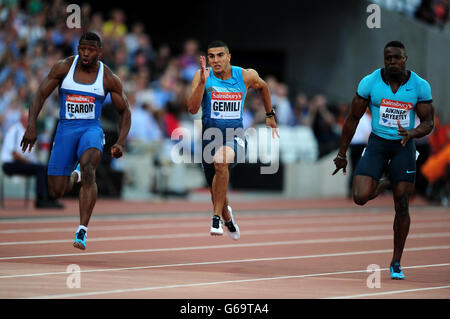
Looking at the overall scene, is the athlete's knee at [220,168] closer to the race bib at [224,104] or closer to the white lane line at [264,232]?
the race bib at [224,104]

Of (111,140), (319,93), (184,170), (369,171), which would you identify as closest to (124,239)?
(369,171)

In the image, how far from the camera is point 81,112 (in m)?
11.1

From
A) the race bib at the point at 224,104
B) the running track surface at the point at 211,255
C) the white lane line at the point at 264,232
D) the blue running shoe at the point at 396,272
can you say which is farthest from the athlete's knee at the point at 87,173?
the blue running shoe at the point at 396,272

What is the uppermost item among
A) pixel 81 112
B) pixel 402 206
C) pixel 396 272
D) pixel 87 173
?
pixel 81 112

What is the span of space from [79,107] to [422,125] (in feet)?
12.9

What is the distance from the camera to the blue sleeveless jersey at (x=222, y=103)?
11.5m

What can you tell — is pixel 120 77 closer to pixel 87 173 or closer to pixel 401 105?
pixel 87 173

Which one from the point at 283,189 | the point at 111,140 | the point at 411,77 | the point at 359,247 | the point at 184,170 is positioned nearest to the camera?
the point at 411,77

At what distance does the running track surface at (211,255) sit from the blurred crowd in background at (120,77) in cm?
272

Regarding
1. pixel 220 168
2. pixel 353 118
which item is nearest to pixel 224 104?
pixel 220 168

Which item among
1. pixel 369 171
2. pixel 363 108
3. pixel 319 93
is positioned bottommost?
pixel 369 171

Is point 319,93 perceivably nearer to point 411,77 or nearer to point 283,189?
point 283,189

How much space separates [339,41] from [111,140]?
1268 centimetres

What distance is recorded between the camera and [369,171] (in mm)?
9891
